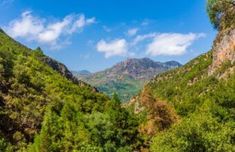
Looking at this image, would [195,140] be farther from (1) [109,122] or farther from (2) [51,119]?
(2) [51,119]

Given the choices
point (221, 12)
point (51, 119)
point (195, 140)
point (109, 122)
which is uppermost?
point (221, 12)

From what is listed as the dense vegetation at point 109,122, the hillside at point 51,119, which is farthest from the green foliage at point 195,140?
the hillside at point 51,119

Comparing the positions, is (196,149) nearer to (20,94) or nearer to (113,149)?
(113,149)

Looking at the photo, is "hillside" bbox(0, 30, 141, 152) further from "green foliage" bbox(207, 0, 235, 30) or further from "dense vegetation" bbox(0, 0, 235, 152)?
"green foliage" bbox(207, 0, 235, 30)

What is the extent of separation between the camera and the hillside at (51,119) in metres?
98.8

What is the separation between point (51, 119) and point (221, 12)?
230 ft

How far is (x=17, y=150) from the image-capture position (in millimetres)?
110500

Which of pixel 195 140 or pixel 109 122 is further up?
pixel 109 122

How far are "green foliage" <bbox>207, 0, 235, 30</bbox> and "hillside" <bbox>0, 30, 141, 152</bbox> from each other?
28309 mm

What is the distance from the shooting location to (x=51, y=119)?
114 metres

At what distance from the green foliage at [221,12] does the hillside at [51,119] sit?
28.3 metres

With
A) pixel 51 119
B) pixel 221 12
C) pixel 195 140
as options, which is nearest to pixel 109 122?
pixel 51 119

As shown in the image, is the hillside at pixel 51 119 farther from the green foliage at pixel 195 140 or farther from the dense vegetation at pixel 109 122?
the green foliage at pixel 195 140

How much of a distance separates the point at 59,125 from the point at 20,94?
2622 centimetres
